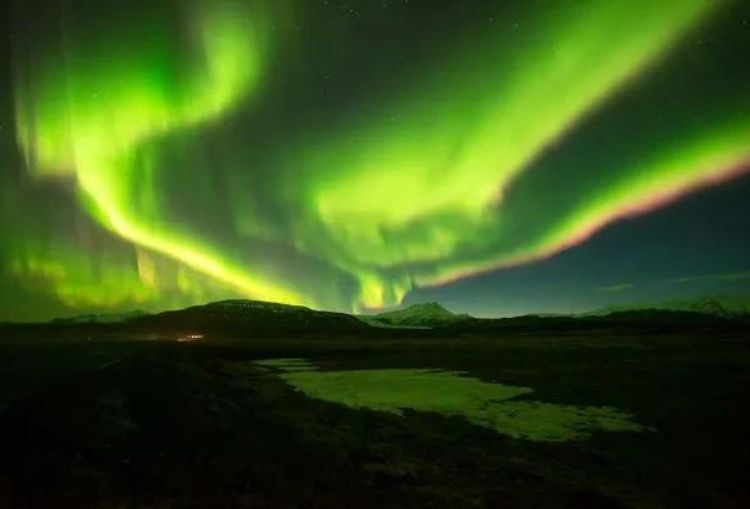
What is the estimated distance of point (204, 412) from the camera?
24578mm

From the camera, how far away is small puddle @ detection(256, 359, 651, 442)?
24.6m

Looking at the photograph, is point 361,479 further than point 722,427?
No

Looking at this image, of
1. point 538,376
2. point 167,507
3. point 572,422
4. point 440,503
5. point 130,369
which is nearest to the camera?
point 167,507

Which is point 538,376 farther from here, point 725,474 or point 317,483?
point 317,483

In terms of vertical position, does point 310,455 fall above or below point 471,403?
above

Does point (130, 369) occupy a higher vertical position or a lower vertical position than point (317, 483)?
higher

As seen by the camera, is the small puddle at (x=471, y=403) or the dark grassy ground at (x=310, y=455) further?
the small puddle at (x=471, y=403)

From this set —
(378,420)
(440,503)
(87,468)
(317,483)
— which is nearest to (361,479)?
(317,483)

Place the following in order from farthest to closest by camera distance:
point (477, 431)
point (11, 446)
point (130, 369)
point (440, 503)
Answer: point (130, 369) → point (477, 431) → point (11, 446) → point (440, 503)

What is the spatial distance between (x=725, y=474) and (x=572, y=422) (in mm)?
8598

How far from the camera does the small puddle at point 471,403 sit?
2461 cm

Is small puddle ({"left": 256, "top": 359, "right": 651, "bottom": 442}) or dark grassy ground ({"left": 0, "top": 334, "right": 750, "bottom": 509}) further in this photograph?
small puddle ({"left": 256, "top": 359, "right": 651, "bottom": 442})

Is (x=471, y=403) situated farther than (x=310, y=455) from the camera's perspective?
Yes

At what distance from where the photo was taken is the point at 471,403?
31.6 m
